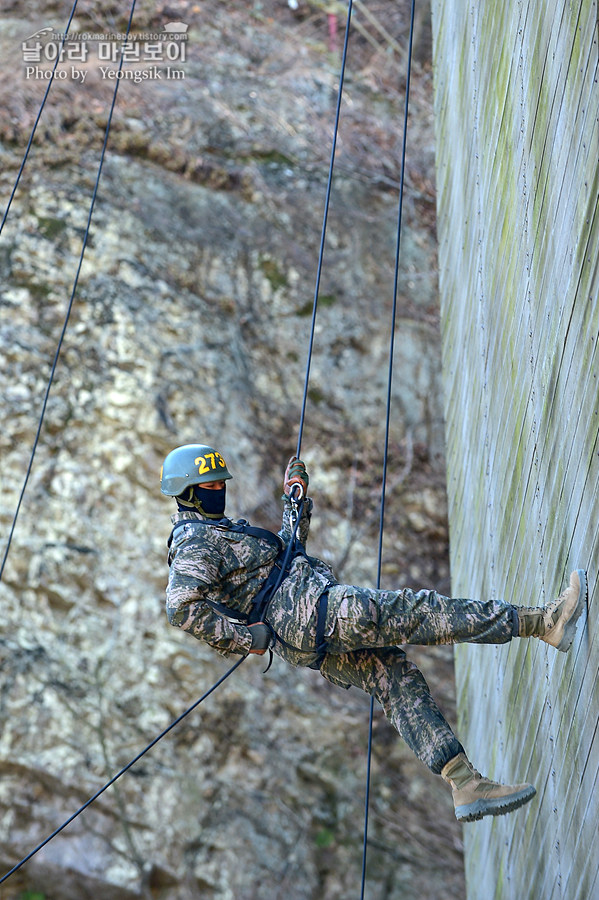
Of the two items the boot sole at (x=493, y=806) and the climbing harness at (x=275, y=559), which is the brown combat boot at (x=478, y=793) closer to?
the boot sole at (x=493, y=806)

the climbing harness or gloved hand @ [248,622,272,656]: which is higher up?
the climbing harness

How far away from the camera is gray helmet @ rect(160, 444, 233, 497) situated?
5918 mm

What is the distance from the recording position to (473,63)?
8102mm

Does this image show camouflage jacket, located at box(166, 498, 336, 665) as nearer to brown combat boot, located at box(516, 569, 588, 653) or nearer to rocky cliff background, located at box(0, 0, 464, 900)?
brown combat boot, located at box(516, 569, 588, 653)

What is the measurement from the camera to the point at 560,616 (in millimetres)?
5055

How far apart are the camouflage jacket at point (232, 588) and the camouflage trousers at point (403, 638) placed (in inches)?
5.8

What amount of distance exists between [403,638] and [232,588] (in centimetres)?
89

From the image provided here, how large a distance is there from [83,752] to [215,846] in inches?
74.4

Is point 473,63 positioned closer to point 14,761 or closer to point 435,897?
point 14,761

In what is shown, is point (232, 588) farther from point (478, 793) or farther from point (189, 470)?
point (478, 793)

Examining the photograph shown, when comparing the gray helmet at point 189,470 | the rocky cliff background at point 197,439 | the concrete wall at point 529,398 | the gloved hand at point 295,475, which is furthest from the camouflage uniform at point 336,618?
the rocky cliff background at point 197,439

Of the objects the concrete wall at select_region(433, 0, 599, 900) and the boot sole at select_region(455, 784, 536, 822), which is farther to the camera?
the boot sole at select_region(455, 784, 536, 822)

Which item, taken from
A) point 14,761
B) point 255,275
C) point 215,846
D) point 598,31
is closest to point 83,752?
point 14,761

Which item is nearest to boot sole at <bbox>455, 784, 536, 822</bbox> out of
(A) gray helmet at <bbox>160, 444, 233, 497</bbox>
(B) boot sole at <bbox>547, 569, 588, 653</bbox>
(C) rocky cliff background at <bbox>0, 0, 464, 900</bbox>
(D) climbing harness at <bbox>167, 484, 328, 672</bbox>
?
(B) boot sole at <bbox>547, 569, 588, 653</bbox>
